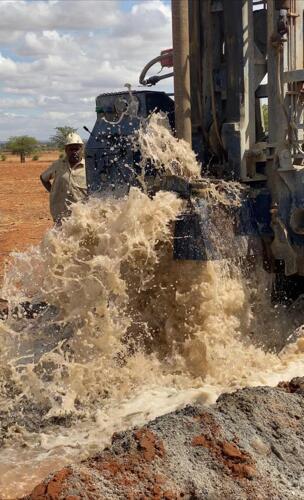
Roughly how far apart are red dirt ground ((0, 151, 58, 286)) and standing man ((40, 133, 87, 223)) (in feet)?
7.94

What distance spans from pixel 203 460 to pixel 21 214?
14.6 m

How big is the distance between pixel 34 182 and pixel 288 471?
25.0m

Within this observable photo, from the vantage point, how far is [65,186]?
8.06m

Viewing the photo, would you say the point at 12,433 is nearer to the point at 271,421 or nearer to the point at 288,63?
the point at 271,421

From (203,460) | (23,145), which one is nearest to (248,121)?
(203,460)

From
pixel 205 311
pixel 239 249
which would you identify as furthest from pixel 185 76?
pixel 205 311

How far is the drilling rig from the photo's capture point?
21.4 feet

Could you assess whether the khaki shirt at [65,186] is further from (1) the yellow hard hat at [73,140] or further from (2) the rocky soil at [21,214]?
(2) the rocky soil at [21,214]

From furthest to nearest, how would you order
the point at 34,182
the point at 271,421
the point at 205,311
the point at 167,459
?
the point at 34,182 → the point at 205,311 → the point at 271,421 → the point at 167,459

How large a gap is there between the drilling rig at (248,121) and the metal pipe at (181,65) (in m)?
0.02

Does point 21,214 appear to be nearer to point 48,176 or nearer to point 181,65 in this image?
point 48,176

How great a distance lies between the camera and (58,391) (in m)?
5.70

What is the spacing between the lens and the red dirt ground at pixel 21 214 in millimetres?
13016

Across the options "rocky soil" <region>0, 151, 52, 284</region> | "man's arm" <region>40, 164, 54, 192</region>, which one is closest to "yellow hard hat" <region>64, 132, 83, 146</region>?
"man's arm" <region>40, 164, 54, 192</region>
